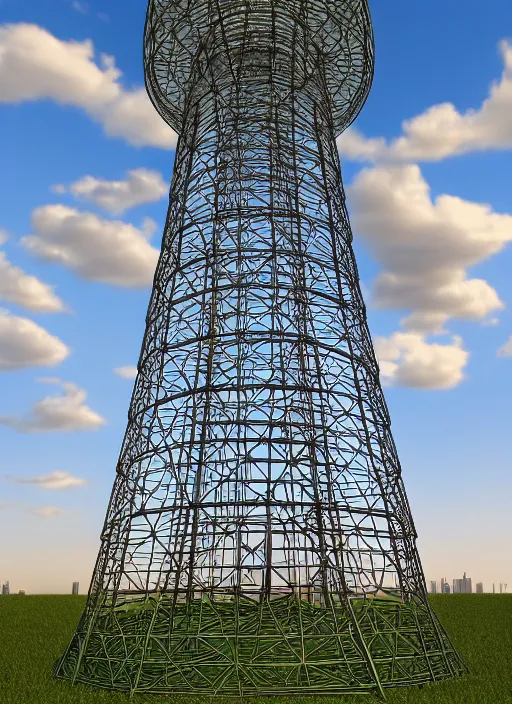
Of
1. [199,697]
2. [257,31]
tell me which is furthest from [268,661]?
[257,31]

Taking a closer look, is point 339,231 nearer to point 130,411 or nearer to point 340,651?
point 130,411

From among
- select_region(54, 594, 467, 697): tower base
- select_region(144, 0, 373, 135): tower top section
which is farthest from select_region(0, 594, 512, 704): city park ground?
select_region(144, 0, 373, 135): tower top section

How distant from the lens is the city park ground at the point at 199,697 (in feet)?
37.2

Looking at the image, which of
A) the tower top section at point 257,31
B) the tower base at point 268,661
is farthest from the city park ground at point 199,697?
the tower top section at point 257,31

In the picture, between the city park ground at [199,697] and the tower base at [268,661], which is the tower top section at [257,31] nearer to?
the tower base at [268,661]

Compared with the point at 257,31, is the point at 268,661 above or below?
below

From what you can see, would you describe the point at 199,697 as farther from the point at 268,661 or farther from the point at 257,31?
the point at 257,31

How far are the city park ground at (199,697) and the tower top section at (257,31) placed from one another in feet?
46.8

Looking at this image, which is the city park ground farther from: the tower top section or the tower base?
the tower top section

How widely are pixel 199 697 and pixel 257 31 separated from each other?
1493cm

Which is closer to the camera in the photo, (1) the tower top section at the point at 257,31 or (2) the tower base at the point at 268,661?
(2) the tower base at the point at 268,661

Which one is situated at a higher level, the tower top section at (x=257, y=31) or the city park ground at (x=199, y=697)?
the tower top section at (x=257, y=31)

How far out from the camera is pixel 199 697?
11.4 meters

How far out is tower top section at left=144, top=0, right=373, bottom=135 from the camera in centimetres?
1730
